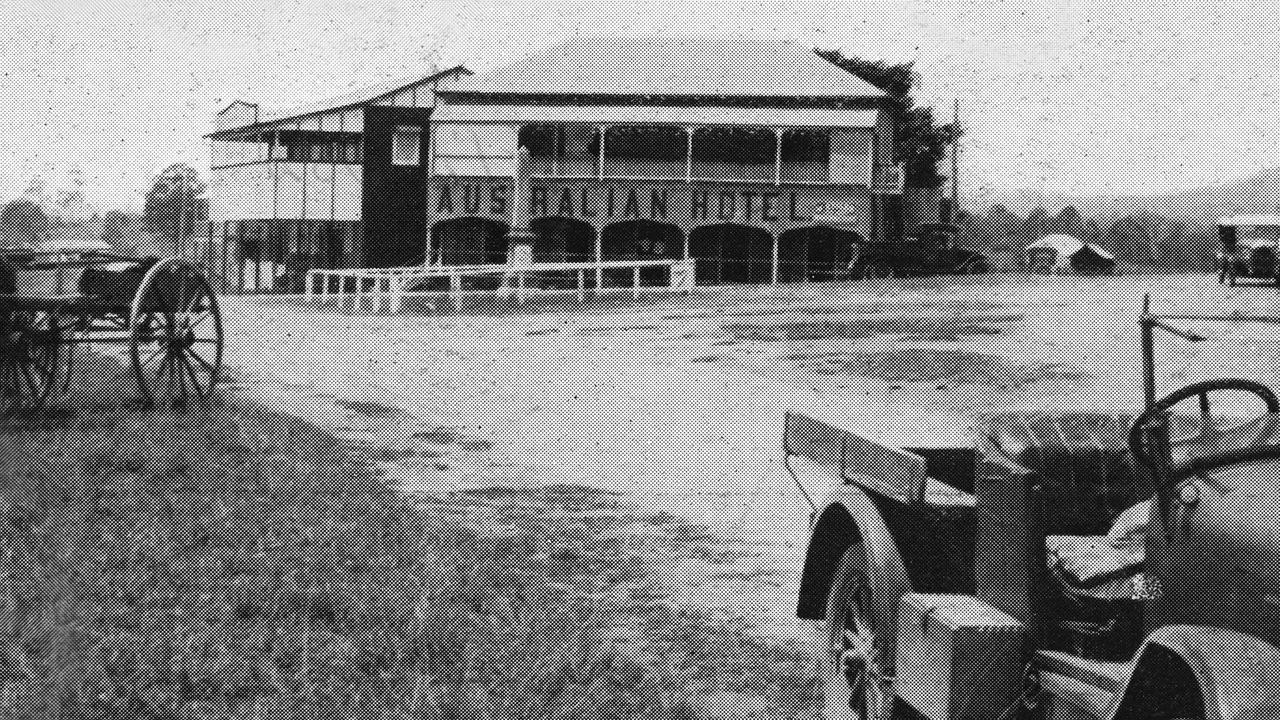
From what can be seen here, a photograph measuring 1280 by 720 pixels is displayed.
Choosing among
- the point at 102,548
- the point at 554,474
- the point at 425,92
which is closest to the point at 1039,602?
the point at 102,548

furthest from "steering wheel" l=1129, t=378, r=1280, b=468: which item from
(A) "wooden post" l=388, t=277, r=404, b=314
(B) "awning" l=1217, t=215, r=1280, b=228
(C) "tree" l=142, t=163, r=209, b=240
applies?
(C) "tree" l=142, t=163, r=209, b=240

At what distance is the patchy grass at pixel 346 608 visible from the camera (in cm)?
557

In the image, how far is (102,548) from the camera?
25.6 feet

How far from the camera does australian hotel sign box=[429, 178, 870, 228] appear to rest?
118 feet

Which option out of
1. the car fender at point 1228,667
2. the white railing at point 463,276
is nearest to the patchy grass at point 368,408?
the white railing at point 463,276

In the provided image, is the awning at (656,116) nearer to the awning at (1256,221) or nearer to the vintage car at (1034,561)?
the awning at (1256,221)

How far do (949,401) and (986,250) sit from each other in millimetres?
19625

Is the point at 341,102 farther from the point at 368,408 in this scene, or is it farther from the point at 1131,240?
the point at 368,408

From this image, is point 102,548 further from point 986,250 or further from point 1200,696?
point 986,250

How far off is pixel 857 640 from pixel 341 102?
1678 inches

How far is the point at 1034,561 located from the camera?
429 centimetres

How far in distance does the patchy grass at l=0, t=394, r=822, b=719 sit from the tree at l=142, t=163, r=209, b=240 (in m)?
40.1

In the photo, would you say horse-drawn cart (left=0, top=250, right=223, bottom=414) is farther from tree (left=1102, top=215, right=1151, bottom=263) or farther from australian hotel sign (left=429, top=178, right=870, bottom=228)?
australian hotel sign (left=429, top=178, right=870, bottom=228)

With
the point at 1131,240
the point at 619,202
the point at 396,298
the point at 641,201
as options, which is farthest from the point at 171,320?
the point at 619,202
